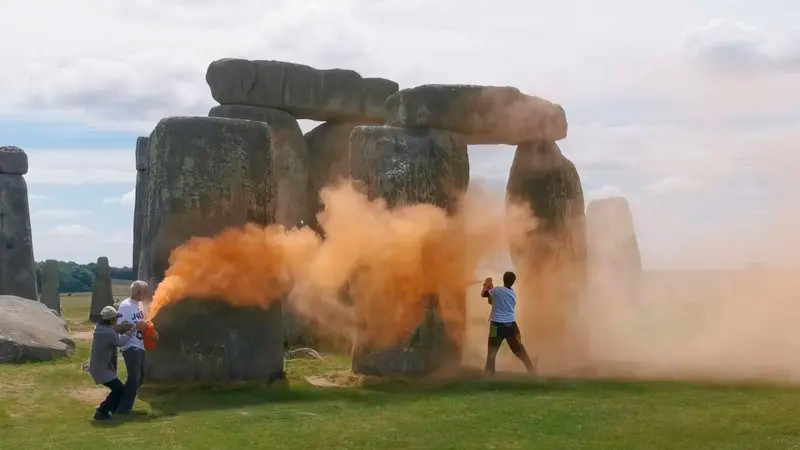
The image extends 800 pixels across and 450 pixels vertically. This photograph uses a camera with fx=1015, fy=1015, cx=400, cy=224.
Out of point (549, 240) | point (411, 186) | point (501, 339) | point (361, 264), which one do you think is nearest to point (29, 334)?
point (361, 264)

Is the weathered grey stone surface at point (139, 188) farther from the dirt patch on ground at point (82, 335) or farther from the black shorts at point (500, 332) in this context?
the black shorts at point (500, 332)

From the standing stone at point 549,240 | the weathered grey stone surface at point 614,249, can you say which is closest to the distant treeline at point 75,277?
the weathered grey stone surface at point 614,249

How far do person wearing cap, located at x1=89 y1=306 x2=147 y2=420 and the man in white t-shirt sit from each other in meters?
0.16

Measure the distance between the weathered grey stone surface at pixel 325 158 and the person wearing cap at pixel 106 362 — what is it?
33.3ft

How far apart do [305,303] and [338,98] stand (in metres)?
5.21

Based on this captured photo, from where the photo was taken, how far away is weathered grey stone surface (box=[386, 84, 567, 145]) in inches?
587

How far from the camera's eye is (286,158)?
21.5 meters

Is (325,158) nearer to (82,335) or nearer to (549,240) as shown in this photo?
(82,335)

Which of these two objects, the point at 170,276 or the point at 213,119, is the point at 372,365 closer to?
the point at 170,276

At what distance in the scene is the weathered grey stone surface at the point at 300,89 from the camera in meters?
21.5

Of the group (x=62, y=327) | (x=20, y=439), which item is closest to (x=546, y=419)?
(x=20, y=439)

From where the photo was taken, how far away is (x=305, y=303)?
64.6ft

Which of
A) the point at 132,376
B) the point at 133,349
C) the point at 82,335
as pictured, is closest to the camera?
the point at 132,376

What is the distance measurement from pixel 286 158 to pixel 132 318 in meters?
9.79
